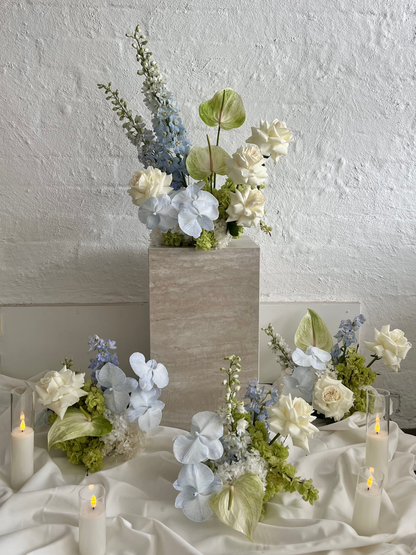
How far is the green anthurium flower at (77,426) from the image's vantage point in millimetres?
947

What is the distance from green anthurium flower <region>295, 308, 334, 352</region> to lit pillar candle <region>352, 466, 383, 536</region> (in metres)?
0.46

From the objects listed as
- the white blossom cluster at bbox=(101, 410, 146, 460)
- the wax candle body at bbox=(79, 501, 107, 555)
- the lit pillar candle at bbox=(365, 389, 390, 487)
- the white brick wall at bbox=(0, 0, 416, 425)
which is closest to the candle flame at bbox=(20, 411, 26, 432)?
the white blossom cluster at bbox=(101, 410, 146, 460)

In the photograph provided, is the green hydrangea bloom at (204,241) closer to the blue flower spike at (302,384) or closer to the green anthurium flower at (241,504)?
the blue flower spike at (302,384)

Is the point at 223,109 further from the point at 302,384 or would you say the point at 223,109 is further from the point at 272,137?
the point at 302,384

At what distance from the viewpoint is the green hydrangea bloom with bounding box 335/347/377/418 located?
1.17 m

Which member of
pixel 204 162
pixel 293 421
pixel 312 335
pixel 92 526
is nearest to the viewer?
pixel 92 526

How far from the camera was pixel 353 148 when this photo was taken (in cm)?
138

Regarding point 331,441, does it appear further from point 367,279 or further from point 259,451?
point 367,279

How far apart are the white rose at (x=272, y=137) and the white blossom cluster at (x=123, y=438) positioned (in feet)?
1.91

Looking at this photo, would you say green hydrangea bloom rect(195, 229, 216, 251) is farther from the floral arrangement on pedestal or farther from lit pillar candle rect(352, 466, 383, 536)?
lit pillar candle rect(352, 466, 383, 536)

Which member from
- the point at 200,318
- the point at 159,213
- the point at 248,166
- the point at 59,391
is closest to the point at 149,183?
the point at 159,213

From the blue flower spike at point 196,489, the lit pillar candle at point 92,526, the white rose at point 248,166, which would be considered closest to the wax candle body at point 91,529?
the lit pillar candle at point 92,526

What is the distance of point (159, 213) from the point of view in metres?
1.01

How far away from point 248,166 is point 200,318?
0.33 m
